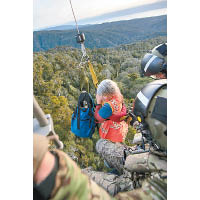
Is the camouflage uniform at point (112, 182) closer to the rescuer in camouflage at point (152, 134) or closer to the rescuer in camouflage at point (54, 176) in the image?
the rescuer in camouflage at point (152, 134)

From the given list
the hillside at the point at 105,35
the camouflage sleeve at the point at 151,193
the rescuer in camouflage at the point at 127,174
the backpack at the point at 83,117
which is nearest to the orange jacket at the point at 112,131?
the backpack at the point at 83,117

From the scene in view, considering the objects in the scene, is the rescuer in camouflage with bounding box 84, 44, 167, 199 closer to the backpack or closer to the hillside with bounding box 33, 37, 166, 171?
the hillside with bounding box 33, 37, 166, 171

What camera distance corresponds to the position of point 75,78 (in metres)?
1.35

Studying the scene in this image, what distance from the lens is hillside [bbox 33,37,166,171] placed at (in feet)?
3.56

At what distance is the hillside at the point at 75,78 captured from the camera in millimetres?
1084

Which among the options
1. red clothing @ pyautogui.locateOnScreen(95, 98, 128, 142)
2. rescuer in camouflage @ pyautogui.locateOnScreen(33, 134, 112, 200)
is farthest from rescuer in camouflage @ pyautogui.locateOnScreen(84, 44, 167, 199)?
red clothing @ pyautogui.locateOnScreen(95, 98, 128, 142)

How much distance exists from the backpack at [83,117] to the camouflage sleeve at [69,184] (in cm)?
89

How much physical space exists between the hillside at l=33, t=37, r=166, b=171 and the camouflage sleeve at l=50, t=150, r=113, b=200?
0.49 metres
